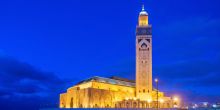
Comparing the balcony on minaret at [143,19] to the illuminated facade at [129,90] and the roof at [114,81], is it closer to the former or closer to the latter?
the illuminated facade at [129,90]

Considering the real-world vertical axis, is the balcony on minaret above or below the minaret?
above

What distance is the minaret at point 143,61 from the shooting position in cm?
11381

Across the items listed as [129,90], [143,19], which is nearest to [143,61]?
[129,90]

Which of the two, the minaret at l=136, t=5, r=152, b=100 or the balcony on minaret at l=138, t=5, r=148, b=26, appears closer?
the minaret at l=136, t=5, r=152, b=100

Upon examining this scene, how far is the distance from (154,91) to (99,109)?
26.1 meters

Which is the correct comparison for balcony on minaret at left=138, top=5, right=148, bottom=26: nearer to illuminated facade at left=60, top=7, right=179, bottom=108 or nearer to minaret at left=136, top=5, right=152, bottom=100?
illuminated facade at left=60, top=7, right=179, bottom=108

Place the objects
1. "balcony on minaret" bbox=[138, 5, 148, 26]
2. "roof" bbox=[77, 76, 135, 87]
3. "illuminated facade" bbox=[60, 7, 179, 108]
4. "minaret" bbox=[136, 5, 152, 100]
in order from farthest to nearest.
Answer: "balcony on minaret" bbox=[138, 5, 148, 26]
"minaret" bbox=[136, 5, 152, 100]
"roof" bbox=[77, 76, 135, 87]
"illuminated facade" bbox=[60, 7, 179, 108]

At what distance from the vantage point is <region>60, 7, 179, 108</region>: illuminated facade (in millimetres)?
104312

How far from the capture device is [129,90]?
115938 mm

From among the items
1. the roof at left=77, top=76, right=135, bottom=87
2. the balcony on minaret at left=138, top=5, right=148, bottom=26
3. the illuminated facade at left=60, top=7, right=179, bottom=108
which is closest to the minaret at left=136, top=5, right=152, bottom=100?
the illuminated facade at left=60, top=7, right=179, bottom=108

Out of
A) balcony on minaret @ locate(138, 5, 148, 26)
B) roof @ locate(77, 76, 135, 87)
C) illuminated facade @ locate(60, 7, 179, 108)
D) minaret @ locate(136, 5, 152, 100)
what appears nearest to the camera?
illuminated facade @ locate(60, 7, 179, 108)

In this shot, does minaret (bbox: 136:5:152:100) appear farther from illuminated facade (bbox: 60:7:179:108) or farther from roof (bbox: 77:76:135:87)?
roof (bbox: 77:76:135:87)

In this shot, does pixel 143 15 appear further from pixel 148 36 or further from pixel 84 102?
pixel 84 102

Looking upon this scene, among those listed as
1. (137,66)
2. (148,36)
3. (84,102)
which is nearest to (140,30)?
(148,36)
